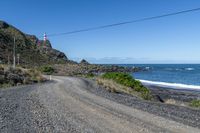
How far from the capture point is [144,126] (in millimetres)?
11930

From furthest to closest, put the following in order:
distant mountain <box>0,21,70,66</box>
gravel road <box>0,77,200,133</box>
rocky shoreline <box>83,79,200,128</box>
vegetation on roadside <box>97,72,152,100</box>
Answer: distant mountain <box>0,21,70,66</box> → vegetation on roadside <box>97,72,152,100</box> → rocky shoreline <box>83,79,200,128</box> → gravel road <box>0,77,200,133</box>

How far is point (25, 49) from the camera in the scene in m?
108

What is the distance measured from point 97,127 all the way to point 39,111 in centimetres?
417

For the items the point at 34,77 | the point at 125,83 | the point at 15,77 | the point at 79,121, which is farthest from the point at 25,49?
the point at 79,121

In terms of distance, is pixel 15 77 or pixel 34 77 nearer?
pixel 15 77

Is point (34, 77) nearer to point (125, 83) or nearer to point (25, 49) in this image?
point (125, 83)

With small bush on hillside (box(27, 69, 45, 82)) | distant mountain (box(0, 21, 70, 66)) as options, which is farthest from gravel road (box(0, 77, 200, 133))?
distant mountain (box(0, 21, 70, 66))

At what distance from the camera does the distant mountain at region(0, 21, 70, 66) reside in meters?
95.8

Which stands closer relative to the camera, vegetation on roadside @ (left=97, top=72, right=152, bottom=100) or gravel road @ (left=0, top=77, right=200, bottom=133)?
gravel road @ (left=0, top=77, right=200, bottom=133)

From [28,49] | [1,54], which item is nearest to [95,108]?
[1,54]

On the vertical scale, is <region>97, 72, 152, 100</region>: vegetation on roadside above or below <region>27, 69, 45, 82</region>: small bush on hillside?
below

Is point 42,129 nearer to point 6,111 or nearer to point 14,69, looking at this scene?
point 6,111

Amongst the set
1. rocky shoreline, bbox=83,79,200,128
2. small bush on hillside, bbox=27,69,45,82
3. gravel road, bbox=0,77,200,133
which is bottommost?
rocky shoreline, bbox=83,79,200,128

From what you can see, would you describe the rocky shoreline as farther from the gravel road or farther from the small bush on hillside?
the small bush on hillside
